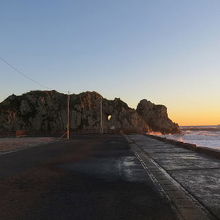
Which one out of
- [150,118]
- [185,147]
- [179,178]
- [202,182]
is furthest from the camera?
Result: [150,118]

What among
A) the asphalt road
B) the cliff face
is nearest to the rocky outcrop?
the cliff face

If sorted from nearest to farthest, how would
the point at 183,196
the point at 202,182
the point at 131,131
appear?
the point at 183,196, the point at 202,182, the point at 131,131

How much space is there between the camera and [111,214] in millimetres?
6137

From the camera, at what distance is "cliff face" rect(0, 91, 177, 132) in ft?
415

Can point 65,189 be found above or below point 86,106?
below

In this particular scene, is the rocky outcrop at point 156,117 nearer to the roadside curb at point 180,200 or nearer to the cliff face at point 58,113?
the cliff face at point 58,113

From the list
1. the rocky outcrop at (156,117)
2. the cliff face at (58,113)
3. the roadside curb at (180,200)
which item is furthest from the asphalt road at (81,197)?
the rocky outcrop at (156,117)

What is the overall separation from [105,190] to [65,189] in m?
1.22

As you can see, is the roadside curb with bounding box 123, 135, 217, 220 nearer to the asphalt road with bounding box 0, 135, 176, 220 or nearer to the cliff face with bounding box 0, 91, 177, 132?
the asphalt road with bounding box 0, 135, 176, 220

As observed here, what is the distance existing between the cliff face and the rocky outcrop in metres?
14.7

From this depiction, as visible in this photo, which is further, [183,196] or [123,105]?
[123,105]

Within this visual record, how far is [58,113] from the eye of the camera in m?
134

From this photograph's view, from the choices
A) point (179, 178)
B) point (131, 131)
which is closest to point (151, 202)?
point (179, 178)

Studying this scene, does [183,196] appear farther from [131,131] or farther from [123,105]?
[123,105]
